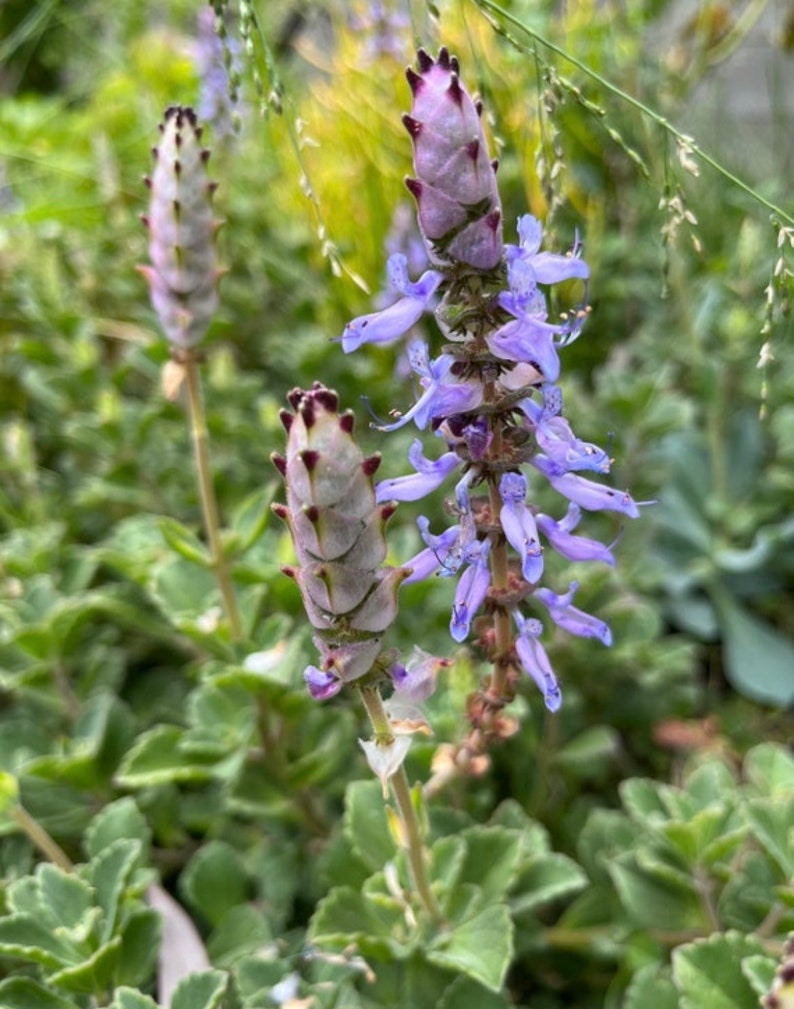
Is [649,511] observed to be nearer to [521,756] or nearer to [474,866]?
[521,756]

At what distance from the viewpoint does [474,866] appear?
98 centimetres

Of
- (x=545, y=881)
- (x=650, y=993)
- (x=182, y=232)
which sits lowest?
(x=650, y=993)

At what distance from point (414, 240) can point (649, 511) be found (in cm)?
66

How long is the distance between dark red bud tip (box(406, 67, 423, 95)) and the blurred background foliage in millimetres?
164

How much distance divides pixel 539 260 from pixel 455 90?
4.3 inches

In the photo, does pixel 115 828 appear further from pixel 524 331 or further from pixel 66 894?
pixel 524 331

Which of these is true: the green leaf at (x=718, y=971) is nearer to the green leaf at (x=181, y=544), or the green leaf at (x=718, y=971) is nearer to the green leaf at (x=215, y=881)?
the green leaf at (x=215, y=881)

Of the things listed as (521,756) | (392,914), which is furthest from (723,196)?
(392,914)

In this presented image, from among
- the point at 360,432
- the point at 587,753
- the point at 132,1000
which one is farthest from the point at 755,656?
the point at 132,1000

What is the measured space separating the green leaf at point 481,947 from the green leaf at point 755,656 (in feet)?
2.59

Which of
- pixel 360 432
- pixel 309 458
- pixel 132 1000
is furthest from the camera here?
pixel 360 432

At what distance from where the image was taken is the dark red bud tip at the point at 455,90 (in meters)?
0.57

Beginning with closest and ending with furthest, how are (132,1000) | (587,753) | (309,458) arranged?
(309,458), (132,1000), (587,753)

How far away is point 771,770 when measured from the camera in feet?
3.55
